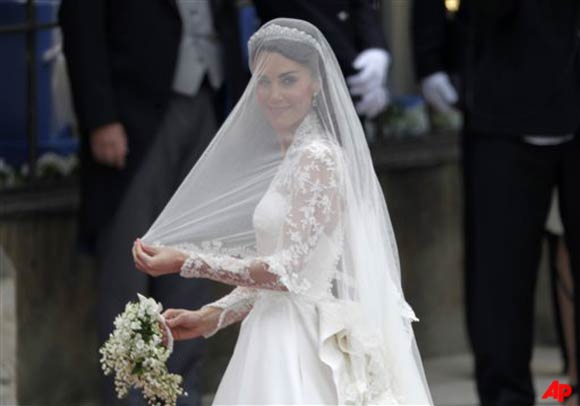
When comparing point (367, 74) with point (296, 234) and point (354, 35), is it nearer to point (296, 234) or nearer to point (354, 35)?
point (354, 35)

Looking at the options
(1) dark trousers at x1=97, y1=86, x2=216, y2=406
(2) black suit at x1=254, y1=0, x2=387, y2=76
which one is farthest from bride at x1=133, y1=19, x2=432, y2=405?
(2) black suit at x1=254, y1=0, x2=387, y2=76

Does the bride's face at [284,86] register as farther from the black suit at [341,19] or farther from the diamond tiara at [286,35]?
the black suit at [341,19]

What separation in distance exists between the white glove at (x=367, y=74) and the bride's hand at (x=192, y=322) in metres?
1.85

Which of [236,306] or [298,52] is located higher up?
[298,52]

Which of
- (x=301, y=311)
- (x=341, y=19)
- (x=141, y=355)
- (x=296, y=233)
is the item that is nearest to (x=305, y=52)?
(x=296, y=233)

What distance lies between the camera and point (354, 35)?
652 centimetres

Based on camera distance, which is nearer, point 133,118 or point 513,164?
point 133,118

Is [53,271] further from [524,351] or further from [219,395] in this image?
[219,395]

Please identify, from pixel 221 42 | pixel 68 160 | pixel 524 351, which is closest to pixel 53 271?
pixel 68 160

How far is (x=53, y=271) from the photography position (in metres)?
6.70

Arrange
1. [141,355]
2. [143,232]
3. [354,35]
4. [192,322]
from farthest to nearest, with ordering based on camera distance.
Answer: [354,35]
[143,232]
[192,322]
[141,355]

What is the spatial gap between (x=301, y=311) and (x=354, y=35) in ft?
6.92

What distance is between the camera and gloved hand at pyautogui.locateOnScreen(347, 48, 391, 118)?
6418 mm

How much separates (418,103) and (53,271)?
240cm
